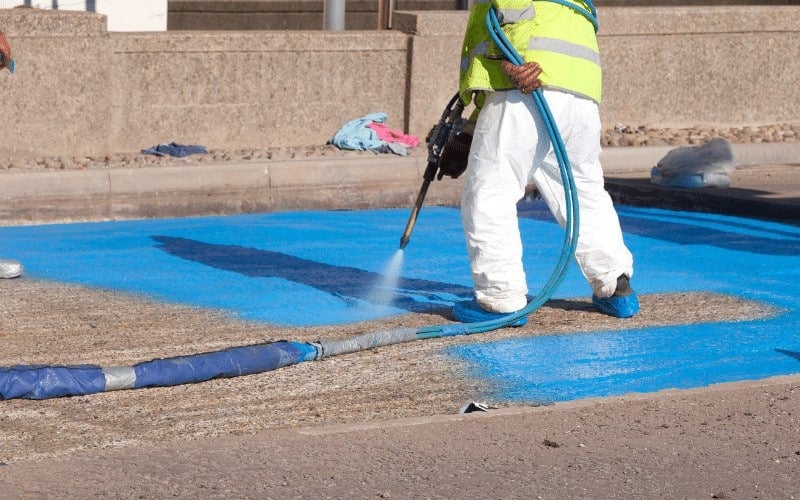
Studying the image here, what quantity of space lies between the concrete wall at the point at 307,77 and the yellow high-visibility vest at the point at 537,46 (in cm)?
528

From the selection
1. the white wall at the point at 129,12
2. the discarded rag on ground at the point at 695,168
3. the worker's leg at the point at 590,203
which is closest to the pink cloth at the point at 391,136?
the discarded rag on ground at the point at 695,168

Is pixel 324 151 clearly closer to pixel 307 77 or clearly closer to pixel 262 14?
pixel 307 77

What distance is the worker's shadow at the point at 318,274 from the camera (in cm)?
712

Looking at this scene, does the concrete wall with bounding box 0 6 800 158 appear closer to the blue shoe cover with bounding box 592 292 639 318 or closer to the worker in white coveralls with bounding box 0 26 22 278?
the worker in white coveralls with bounding box 0 26 22 278

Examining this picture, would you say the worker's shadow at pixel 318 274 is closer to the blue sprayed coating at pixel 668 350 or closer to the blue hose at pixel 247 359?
the blue hose at pixel 247 359

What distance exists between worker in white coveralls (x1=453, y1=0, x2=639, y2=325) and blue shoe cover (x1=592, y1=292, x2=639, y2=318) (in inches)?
14.4

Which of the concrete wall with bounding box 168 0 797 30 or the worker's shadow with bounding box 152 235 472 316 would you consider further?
the concrete wall with bounding box 168 0 797 30

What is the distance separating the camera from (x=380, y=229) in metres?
9.31

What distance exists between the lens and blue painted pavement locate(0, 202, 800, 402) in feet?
19.3

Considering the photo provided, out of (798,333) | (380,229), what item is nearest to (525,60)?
(798,333)

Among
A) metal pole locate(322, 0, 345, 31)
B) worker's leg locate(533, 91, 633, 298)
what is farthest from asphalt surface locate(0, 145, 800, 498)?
metal pole locate(322, 0, 345, 31)

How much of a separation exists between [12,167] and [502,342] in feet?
17.8

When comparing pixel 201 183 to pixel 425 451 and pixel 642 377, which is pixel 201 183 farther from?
pixel 425 451

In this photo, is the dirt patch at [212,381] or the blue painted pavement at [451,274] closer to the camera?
the dirt patch at [212,381]
